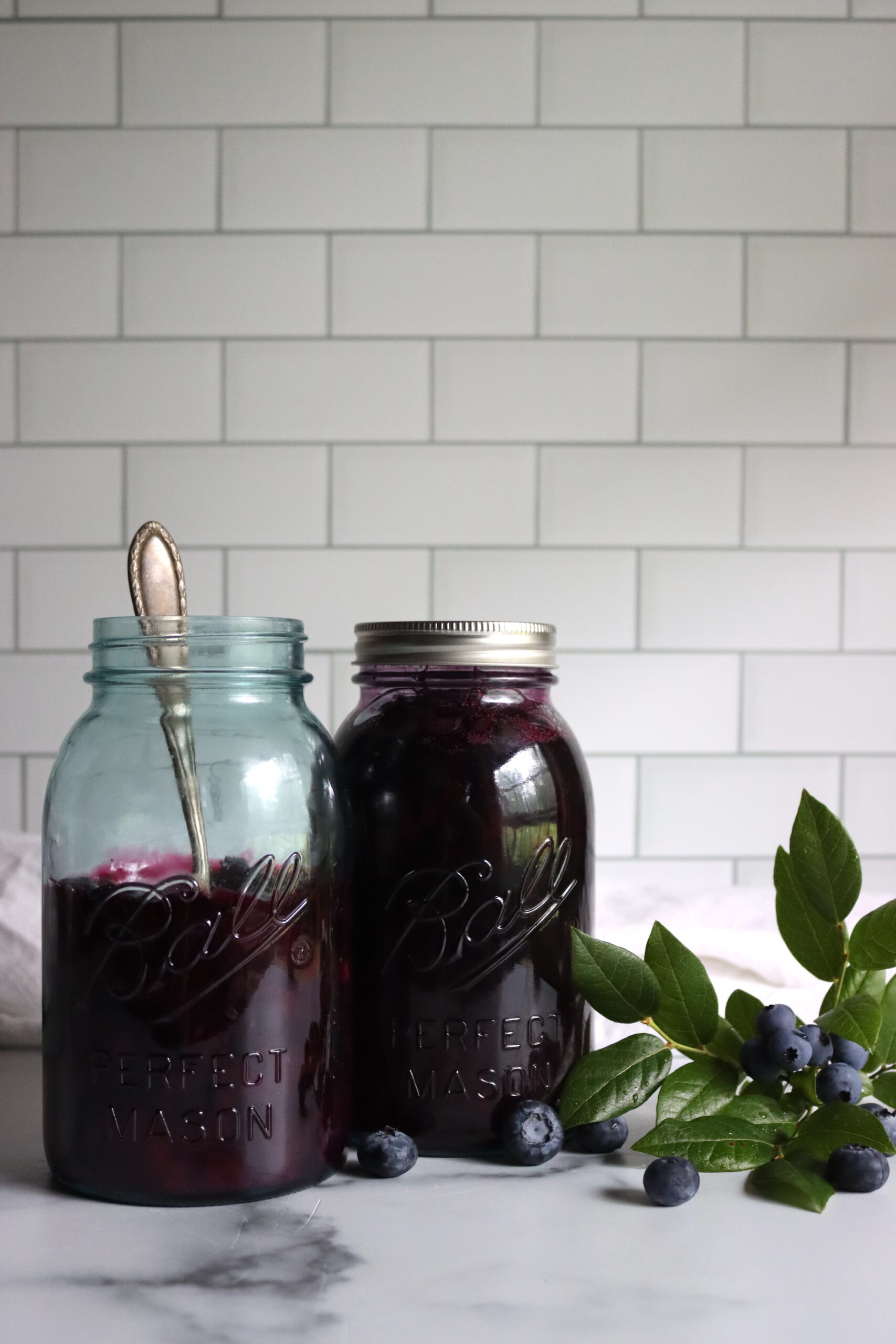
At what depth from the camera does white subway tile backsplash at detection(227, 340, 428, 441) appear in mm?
1365

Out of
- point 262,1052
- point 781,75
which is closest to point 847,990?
point 262,1052

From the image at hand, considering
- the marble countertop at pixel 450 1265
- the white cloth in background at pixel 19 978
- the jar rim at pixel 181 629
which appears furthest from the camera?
the white cloth in background at pixel 19 978

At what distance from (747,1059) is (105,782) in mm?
342

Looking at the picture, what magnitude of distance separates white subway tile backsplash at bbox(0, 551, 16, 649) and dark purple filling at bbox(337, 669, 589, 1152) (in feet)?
2.92

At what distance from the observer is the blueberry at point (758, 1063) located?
60 centimetres

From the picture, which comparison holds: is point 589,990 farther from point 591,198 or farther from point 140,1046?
point 591,198

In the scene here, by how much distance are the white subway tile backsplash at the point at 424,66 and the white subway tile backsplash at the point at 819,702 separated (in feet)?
2.32

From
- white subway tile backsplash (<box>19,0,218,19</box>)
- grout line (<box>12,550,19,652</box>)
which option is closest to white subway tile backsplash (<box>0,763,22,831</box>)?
grout line (<box>12,550,19,652</box>)

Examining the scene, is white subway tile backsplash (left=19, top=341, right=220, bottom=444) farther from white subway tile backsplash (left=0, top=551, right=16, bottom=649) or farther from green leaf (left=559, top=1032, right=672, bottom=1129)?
green leaf (left=559, top=1032, right=672, bottom=1129)

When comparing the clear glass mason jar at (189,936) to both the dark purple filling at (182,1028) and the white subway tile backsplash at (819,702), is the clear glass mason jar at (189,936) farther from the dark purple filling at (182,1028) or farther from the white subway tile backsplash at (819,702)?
the white subway tile backsplash at (819,702)

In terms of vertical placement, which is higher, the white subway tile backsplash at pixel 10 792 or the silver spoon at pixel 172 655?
the silver spoon at pixel 172 655

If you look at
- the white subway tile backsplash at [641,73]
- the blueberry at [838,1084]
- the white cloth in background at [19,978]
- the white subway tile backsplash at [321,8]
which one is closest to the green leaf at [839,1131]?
the blueberry at [838,1084]

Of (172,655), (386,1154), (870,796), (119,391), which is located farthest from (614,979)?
(119,391)

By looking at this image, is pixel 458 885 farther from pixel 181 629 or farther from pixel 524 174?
pixel 524 174
